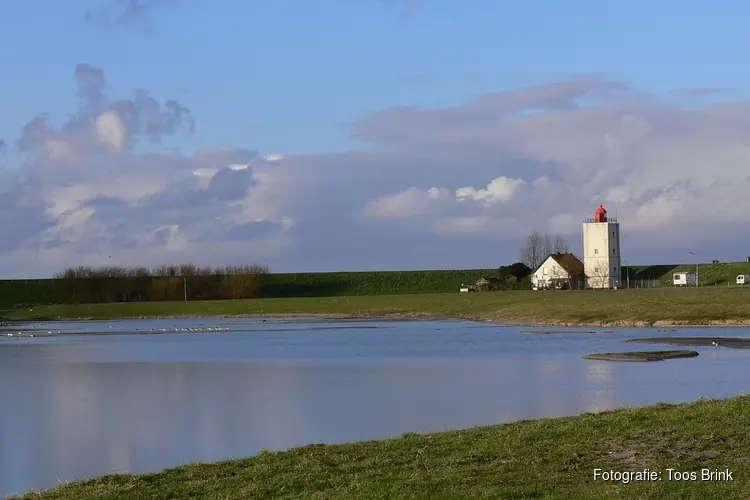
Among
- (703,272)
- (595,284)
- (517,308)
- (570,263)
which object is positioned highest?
(570,263)

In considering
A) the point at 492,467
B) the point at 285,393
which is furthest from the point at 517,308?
the point at 492,467

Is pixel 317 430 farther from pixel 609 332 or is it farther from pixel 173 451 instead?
pixel 609 332

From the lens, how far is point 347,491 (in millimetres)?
10859

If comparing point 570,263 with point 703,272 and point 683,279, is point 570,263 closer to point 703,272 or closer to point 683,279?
point 683,279

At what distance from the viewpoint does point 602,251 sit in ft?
334

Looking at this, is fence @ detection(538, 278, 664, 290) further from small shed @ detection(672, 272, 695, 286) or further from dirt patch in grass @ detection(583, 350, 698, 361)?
dirt patch in grass @ detection(583, 350, 698, 361)

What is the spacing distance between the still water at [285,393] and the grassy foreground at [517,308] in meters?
12.1

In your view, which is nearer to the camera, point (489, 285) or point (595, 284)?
point (595, 284)

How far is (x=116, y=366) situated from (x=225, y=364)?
4360 mm

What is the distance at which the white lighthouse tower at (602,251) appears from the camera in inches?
3984

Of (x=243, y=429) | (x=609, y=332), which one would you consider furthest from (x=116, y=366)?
(x=609, y=332)

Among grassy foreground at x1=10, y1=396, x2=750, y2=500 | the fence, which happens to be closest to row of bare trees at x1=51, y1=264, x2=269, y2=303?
the fence

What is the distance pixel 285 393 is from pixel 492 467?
15858 millimetres

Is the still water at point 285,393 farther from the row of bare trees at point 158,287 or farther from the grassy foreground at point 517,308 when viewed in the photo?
the row of bare trees at point 158,287
